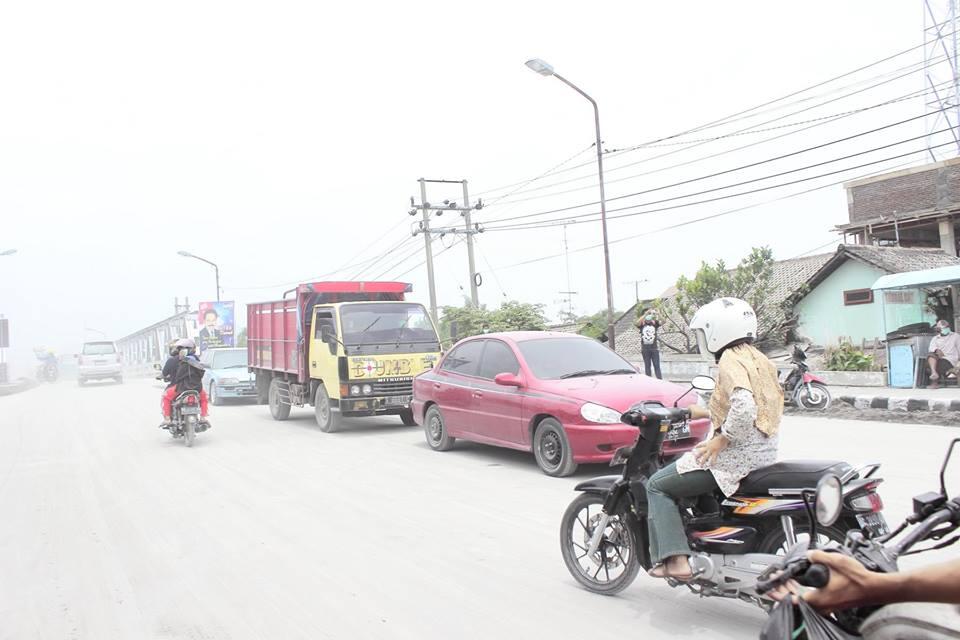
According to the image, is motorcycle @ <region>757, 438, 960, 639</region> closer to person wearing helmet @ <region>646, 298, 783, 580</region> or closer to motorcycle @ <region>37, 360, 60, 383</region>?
person wearing helmet @ <region>646, 298, 783, 580</region>

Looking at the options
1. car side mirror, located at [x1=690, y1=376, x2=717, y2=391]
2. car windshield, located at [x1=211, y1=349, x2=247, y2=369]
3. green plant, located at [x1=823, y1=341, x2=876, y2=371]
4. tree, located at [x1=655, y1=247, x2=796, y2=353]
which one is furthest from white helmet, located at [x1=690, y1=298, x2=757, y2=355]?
car windshield, located at [x1=211, y1=349, x2=247, y2=369]

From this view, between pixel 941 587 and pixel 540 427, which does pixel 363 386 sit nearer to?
pixel 540 427

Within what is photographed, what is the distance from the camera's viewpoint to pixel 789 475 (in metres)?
3.74

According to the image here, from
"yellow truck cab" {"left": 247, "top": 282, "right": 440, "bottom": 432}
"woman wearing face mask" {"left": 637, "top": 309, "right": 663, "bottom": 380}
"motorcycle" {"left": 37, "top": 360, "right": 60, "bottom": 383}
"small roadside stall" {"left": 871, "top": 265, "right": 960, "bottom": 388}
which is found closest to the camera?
"yellow truck cab" {"left": 247, "top": 282, "right": 440, "bottom": 432}

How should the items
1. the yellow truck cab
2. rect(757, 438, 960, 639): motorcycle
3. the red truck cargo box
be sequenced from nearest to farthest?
rect(757, 438, 960, 639): motorcycle
the yellow truck cab
the red truck cargo box

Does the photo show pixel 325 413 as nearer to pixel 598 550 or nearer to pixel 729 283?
pixel 598 550

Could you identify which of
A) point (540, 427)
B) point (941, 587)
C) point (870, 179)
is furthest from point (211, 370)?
point (870, 179)

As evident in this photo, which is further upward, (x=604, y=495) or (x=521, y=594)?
(x=604, y=495)

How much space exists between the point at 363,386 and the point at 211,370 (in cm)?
1082

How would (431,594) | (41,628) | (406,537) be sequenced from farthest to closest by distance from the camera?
1. (406,537)
2. (431,594)
3. (41,628)

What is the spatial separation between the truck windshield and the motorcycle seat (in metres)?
10.0

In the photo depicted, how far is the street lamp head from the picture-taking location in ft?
62.1

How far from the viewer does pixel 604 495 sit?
179 inches

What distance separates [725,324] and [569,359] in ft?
17.4
